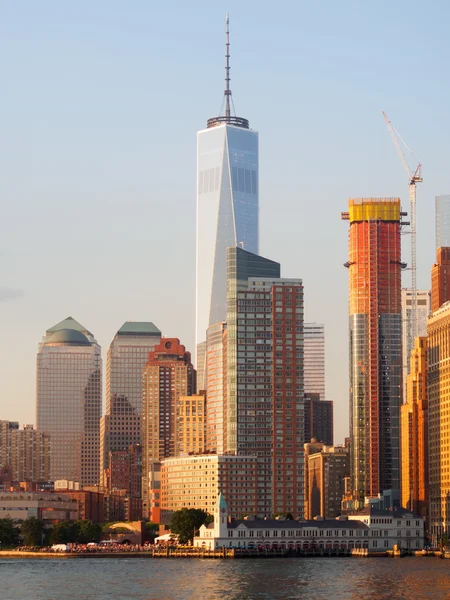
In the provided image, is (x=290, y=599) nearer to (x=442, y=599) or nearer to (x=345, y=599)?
(x=345, y=599)

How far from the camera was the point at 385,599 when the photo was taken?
197 meters

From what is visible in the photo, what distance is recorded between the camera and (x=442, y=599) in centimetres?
19700

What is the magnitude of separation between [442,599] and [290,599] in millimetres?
19301

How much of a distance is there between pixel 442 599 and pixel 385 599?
283 inches

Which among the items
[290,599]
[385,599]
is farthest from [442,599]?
[290,599]

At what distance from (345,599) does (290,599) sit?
23.1ft

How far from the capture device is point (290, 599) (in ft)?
655

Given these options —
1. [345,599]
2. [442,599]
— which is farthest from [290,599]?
[442,599]

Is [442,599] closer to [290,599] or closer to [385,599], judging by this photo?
[385,599]

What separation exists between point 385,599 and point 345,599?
17.6 ft

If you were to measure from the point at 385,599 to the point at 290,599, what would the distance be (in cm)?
1216

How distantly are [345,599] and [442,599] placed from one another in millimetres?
12341

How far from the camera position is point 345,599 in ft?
655
